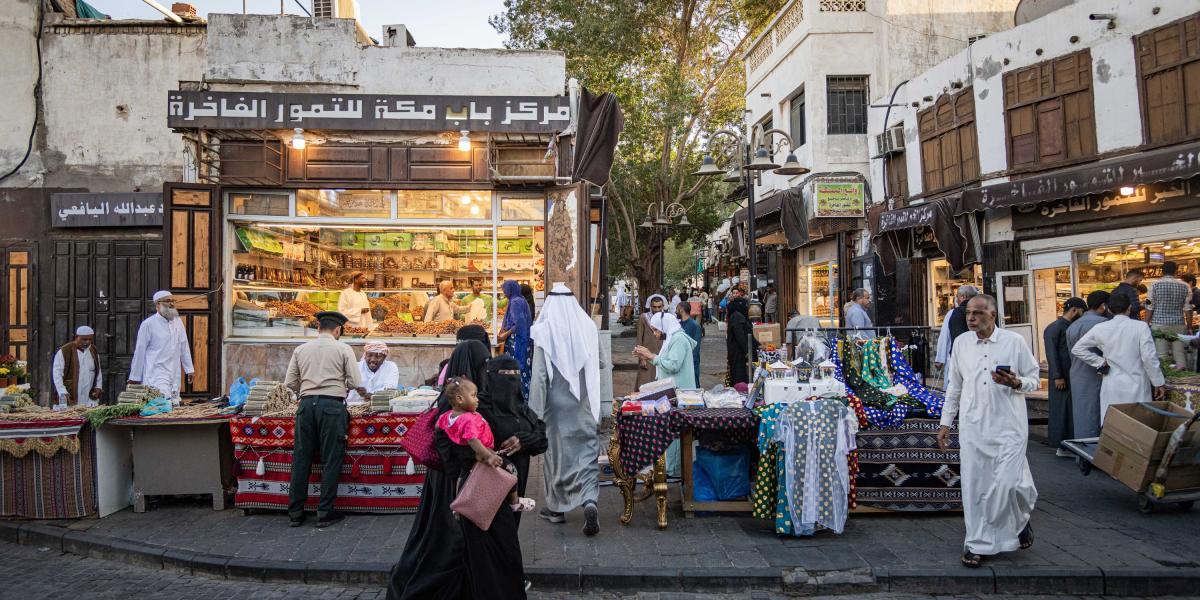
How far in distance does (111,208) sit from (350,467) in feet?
30.5

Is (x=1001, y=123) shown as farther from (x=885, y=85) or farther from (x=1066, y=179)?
(x=885, y=85)

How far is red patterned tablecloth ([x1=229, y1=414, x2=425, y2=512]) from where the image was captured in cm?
643

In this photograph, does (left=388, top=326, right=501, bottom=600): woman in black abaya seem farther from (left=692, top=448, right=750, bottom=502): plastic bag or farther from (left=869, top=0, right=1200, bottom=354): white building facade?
(left=869, top=0, right=1200, bottom=354): white building facade

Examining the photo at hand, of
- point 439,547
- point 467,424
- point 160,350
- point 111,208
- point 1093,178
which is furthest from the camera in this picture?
point 111,208

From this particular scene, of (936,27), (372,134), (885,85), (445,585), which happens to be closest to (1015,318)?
(885,85)

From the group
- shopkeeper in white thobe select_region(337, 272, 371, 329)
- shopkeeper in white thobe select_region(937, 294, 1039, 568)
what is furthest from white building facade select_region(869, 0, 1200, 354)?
shopkeeper in white thobe select_region(337, 272, 371, 329)

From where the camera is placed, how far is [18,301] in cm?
1290

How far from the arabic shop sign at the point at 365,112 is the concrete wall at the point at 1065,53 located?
28.4 feet

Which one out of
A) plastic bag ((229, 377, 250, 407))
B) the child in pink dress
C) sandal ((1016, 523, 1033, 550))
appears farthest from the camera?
plastic bag ((229, 377, 250, 407))

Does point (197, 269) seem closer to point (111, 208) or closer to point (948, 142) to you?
point (111, 208)

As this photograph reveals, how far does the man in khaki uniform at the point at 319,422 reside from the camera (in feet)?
20.2

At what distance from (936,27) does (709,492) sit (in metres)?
16.0

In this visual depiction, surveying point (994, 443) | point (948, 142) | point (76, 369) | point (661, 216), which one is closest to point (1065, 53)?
point (948, 142)

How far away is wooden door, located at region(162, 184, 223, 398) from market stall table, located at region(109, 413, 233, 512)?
174 inches
